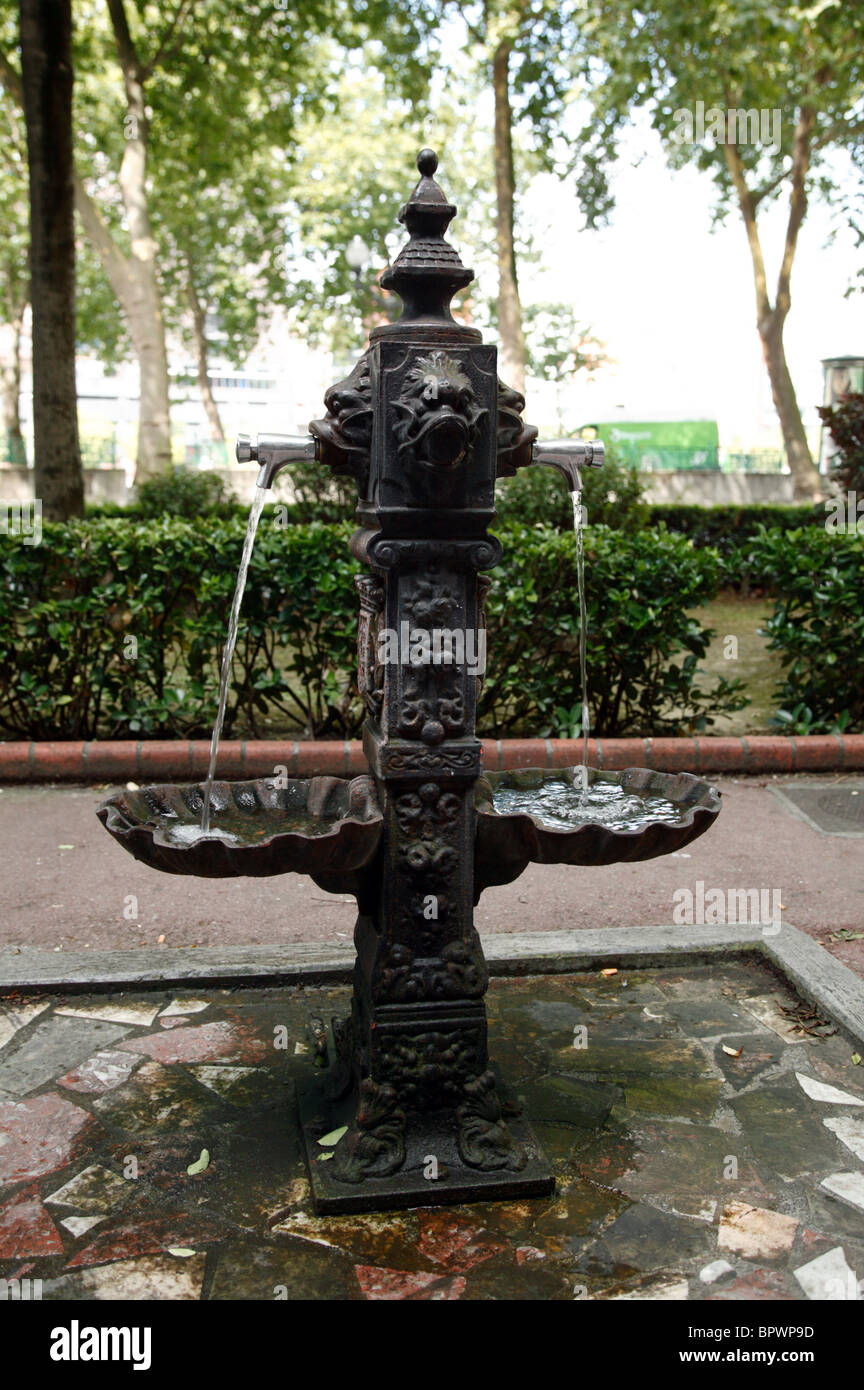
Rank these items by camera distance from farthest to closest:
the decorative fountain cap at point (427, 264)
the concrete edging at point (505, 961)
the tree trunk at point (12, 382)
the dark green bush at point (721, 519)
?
the tree trunk at point (12, 382) → the dark green bush at point (721, 519) → the concrete edging at point (505, 961) → the decorative fountain cap at point (427, 264)

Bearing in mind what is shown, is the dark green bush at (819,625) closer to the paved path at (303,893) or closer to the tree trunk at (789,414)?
the paved path at (303,893)

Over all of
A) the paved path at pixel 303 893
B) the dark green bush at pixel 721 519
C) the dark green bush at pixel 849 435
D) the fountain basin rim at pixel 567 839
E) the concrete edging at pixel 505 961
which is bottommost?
the concrete edging at pixel 505 961

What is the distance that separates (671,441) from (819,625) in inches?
1056

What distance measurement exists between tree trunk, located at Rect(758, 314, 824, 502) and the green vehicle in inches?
218

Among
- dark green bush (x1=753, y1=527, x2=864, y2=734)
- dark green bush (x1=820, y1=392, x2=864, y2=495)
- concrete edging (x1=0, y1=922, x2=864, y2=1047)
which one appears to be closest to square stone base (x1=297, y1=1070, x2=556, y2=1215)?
concrete edging (x1=0, y1=922, x2=864, y2=1047)

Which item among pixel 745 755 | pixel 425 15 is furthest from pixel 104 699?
pixel 425 15

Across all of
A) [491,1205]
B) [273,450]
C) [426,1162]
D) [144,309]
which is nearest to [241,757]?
[273,450]

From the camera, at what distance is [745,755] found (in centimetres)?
710

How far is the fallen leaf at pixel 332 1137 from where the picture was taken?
3162 millimetres

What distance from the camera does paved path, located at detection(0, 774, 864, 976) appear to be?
→ 4.82m

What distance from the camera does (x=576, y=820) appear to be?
3480 mm

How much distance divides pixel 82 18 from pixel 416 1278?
20428mm

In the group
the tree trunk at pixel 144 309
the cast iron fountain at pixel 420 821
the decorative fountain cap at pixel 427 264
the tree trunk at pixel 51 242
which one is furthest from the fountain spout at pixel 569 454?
the tree trunk at pixel 144 309
